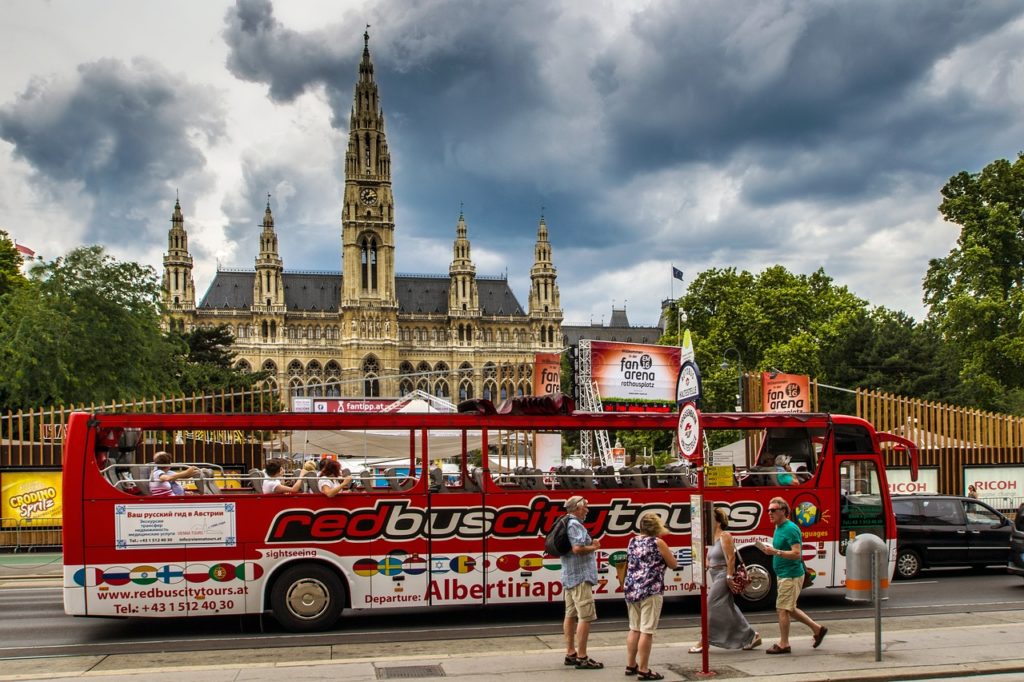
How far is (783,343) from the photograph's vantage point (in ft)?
199

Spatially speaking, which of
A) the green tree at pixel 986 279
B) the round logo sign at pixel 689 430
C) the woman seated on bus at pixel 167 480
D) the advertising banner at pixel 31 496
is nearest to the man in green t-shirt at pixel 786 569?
the round logo sign at pixel 689 430

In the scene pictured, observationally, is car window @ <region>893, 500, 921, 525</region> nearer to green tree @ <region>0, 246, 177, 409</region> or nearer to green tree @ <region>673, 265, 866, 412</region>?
green tree @ <region>0, 246, 177, 409</region>

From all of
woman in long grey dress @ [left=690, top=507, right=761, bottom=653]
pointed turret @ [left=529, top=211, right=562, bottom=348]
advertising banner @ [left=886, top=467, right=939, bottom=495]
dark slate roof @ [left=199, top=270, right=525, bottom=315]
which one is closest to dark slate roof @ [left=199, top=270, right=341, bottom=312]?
dark slate roof @ [left=199, top=270, right=525, bottom=315]

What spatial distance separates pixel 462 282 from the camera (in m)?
145

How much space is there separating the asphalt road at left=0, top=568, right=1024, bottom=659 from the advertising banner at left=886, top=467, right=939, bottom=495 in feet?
25.6

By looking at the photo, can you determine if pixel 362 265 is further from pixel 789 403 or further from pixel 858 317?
pixel 789 403

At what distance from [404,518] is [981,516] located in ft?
41.5

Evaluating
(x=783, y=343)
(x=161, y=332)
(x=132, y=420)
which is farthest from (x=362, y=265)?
(x=132, y=420)

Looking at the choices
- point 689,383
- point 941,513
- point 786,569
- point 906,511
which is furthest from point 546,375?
point 689,383

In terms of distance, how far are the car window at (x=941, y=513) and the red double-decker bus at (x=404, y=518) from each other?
4466mm

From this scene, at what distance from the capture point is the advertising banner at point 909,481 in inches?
980

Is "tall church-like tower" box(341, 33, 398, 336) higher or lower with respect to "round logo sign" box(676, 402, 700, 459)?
higher

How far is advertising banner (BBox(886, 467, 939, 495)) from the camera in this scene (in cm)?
2489

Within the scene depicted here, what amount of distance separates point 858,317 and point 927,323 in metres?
4.55
